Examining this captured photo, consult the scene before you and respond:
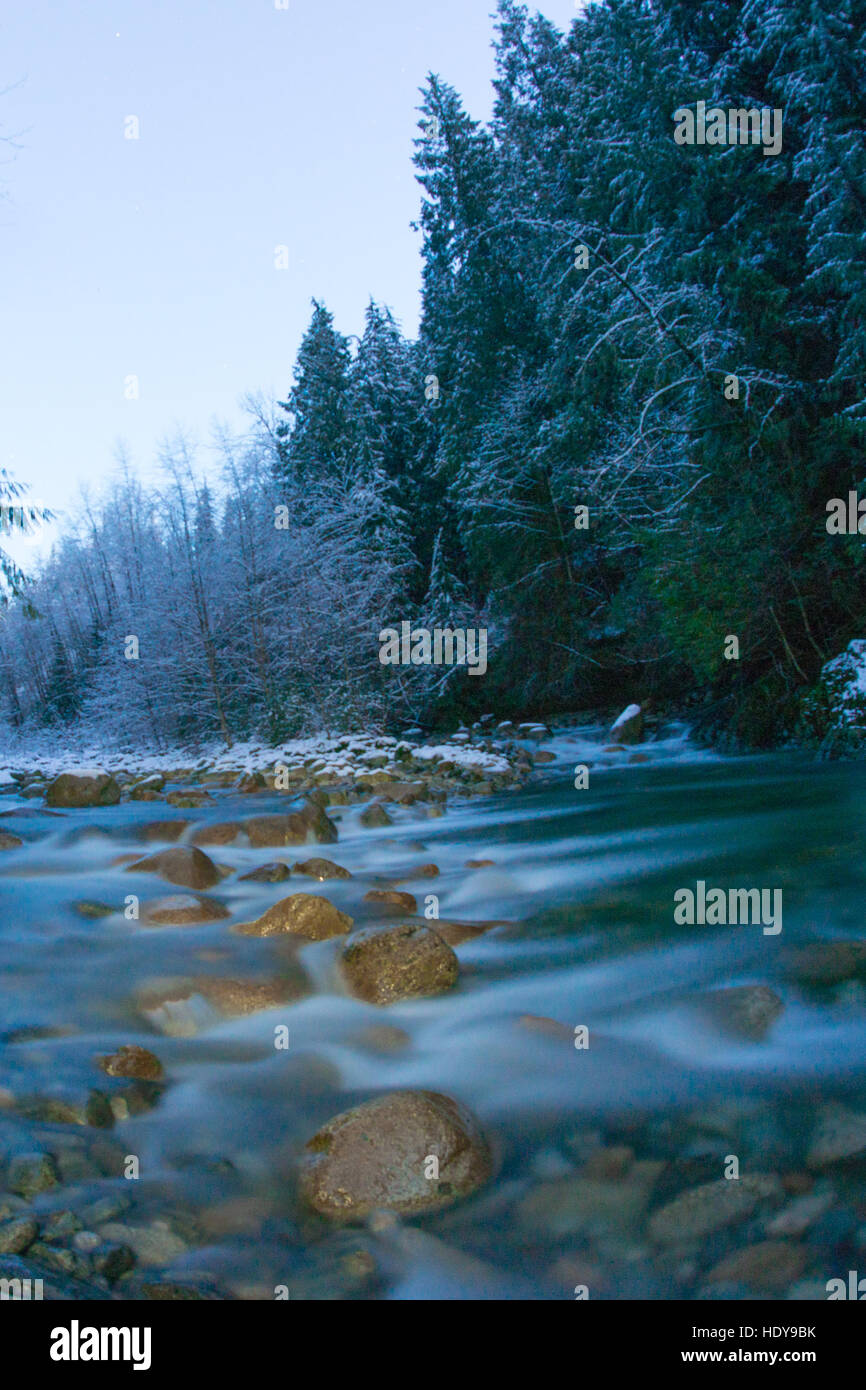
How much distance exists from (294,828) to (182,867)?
235 cm

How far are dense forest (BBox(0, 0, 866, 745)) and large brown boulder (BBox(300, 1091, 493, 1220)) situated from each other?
10.0 m

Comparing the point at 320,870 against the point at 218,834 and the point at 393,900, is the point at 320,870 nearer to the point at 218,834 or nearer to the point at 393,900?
the point at 393,900

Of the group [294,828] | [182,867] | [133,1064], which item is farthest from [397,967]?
[294,828]

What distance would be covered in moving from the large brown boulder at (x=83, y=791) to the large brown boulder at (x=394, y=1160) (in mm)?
11451

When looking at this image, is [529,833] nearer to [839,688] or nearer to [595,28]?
[839,688]

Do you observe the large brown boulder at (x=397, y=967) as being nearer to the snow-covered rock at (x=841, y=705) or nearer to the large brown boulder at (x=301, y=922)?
the large brown boulder at (x=301, y=922)

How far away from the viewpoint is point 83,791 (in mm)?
13867

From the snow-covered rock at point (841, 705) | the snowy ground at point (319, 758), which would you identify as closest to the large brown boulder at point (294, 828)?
the snowy ground at point (319, 758)

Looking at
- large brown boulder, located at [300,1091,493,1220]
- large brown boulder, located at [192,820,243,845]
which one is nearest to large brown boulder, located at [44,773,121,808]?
large brown boulder, located at [192,820,243,845]

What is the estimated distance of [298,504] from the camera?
79.6ft

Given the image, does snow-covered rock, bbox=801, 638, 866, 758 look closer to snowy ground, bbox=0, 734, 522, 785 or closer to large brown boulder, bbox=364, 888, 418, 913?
snowy ground, bbox=0, 734, 522, 785

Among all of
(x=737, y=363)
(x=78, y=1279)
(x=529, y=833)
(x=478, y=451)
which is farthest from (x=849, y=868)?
(x=478, y=451)

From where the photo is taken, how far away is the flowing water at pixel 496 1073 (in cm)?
289

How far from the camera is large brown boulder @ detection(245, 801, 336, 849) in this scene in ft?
29.9
